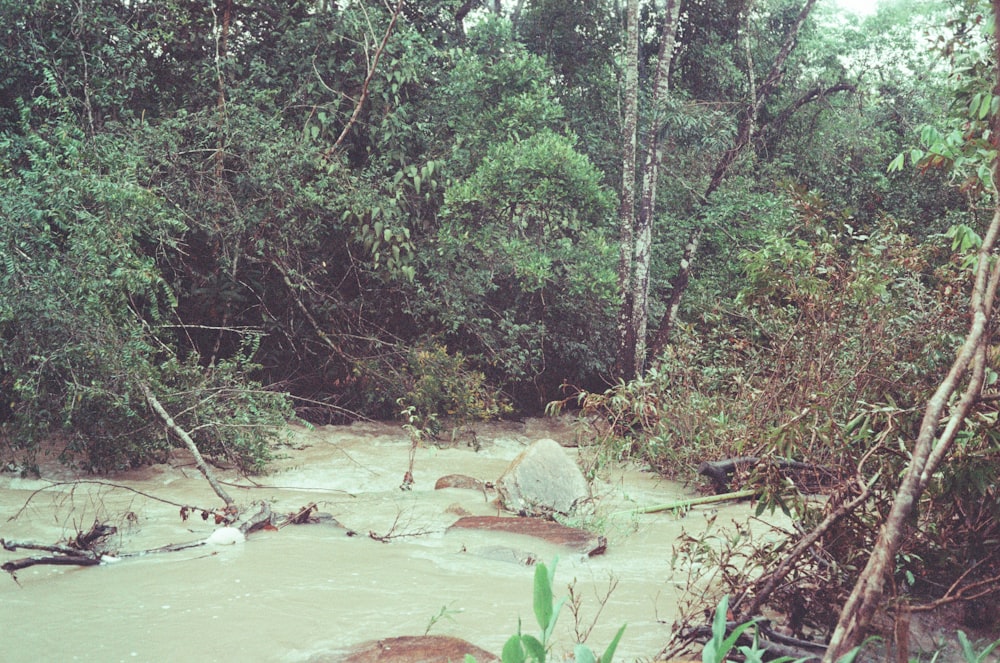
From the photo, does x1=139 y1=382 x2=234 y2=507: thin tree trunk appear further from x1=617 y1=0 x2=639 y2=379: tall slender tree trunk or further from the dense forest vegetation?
x1=617 y1=0 x2=639 y2=379: tall slender tree trunk

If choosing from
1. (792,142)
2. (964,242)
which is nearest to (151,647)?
(964,242)

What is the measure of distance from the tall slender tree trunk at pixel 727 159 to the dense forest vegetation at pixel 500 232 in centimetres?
8

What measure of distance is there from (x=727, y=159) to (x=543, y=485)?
8.60m

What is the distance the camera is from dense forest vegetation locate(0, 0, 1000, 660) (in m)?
5.54

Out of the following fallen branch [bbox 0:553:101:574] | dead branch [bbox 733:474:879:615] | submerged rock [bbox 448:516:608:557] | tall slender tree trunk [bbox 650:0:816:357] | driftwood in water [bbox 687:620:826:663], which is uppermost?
tall slender tree trunk [bbox 650:0:816:357]

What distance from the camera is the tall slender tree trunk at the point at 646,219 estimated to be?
38.0 feet

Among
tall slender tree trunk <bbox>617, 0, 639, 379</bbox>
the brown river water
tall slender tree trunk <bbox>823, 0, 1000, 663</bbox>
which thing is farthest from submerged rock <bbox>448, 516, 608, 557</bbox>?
tall slender tree trunk <bbox>617, 0, 639, 379</bbox>

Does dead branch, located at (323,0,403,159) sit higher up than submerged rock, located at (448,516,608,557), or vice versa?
dead branch, located at (323,0,403,159)

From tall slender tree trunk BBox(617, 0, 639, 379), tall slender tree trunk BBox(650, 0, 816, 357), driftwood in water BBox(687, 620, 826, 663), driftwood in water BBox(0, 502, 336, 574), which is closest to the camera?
driftwood in water BBox(687, 620, 826, 663)

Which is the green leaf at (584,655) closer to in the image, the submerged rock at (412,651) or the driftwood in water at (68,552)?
the submerged rock at (412,651)

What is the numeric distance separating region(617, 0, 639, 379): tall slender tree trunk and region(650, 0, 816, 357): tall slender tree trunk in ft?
3.25

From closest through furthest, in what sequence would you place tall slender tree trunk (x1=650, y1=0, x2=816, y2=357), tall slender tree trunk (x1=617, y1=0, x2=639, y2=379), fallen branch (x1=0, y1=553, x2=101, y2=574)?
fallen branch (x1=0, y1=553, x2=101, y2=574) < tall slender tree trunk (x1=617, y1=0, x2=639, y2=379) < tall slender tree trunk (x1=650, y1=0, x2=816, y2=357)

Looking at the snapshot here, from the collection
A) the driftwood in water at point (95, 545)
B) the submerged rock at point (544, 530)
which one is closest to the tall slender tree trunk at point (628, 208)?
the submerged rock at point (544, 530)

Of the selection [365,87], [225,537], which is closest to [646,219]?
[365,87]
